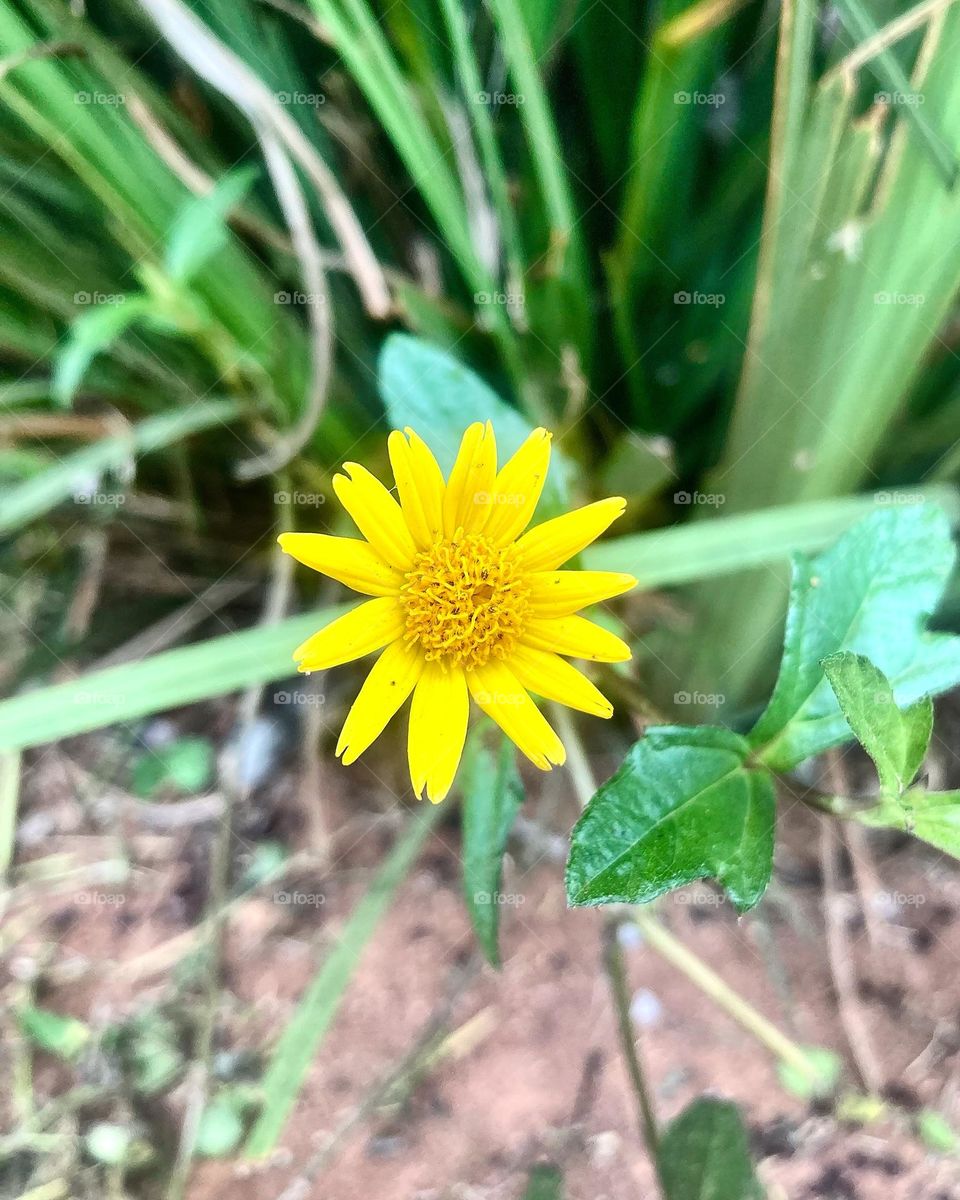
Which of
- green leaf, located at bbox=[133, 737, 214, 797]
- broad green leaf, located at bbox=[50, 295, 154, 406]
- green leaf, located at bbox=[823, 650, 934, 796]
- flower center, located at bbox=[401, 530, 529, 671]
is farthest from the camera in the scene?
green leaf, located at bbox=[133, 737, 214, 797]

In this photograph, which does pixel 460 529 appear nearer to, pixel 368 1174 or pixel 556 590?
pixel 556 590

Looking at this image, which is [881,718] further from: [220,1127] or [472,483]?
[220,1127]

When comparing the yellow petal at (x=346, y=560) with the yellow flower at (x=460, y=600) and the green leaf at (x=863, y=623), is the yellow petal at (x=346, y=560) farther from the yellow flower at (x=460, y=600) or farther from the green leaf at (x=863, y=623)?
the green leaf at (x=863, y=623)

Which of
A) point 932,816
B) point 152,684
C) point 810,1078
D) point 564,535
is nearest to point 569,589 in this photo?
point 564,535

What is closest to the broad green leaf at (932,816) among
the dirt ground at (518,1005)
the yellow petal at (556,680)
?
the yellow petal at (556,680)

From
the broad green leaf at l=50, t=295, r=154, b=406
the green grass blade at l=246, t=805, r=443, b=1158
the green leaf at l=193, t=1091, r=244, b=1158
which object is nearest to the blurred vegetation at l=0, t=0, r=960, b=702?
the broad green leaf at l=50, t=295, r=154, b=406

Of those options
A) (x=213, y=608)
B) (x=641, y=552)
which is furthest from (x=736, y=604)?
(x=213, y=608)

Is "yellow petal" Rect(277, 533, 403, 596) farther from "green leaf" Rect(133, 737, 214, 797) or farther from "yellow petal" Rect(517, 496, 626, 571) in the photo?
"green leaf" Rect(133, 737, 214, 797)
